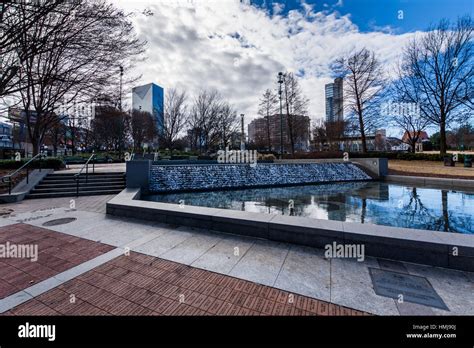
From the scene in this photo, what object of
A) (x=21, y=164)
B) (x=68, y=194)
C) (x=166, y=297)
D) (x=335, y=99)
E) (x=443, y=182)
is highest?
(x=335, y=99)

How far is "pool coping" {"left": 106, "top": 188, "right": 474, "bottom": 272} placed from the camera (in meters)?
3.31

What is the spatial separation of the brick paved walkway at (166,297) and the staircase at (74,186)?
8404 mm

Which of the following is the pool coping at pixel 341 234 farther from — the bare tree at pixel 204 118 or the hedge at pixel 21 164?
the bare tree at pixel 204 118

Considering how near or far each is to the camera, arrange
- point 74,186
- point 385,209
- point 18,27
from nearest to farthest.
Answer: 1. point 18,27
2. point 385,209
3. point 74,186

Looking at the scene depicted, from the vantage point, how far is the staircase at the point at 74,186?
984 centimetres

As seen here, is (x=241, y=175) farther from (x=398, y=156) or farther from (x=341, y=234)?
(x=398, y=156)

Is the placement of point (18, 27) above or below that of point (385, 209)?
above

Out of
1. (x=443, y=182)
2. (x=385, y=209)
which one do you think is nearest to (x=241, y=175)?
(x=385, y=209)

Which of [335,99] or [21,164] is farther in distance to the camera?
[335,99]

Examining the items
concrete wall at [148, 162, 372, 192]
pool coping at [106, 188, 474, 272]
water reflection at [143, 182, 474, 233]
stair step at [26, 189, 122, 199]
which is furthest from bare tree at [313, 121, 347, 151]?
stair step at [26, 189, 122, 199]

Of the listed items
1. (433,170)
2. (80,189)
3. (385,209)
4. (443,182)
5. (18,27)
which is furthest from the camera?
(433,170)

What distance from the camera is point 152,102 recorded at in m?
39.7

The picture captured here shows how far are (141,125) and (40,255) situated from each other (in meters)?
38.7
